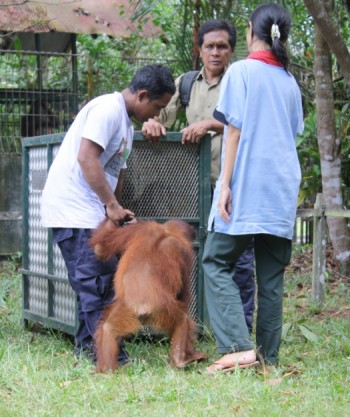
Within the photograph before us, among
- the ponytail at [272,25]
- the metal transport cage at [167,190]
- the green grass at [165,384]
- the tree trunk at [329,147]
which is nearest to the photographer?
the green grass at [165,384]

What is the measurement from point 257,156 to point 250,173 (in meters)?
0.10

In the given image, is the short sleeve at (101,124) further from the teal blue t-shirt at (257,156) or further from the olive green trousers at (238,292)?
the olive green trousers at (238,292)

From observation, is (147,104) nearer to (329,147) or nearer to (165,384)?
(165,384)

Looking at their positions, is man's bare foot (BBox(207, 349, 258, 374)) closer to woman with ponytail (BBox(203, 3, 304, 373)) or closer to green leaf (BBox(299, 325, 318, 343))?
woman with ponytail (BBox(203, 3, 304, 373))

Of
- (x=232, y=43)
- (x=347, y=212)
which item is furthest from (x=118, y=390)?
(x=347, y=212)

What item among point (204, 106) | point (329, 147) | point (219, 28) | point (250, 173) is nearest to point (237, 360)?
point (250, 173)

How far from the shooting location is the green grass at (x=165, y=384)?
388 cm

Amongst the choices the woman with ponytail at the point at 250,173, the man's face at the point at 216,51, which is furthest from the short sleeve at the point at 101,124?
the man's face at the point at 216,51

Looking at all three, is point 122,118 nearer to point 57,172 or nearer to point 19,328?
point 57,172

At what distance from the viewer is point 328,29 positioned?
7.13 meters

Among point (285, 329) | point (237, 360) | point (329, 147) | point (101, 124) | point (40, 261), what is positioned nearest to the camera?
point (237, 360)

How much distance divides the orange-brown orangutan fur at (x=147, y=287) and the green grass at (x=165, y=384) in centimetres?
14

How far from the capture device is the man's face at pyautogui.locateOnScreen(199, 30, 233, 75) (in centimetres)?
585

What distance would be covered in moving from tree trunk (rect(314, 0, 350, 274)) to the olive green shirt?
2.80m
